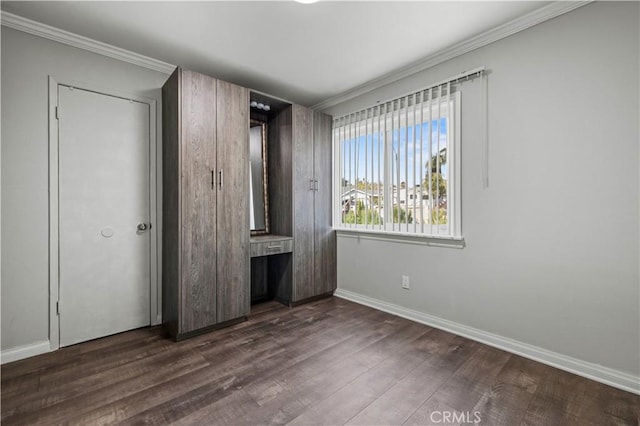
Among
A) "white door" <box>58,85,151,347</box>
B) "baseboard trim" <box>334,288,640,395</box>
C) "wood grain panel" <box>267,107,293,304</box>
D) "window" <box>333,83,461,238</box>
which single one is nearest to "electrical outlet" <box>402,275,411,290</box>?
"baseboard trim" <box>334,288,640,395</box>

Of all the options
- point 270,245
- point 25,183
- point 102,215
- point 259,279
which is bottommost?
point 259,279

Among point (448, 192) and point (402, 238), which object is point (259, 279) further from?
point (448, 192)

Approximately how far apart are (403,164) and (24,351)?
3.43 m

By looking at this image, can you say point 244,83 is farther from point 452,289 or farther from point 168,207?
point 452,289

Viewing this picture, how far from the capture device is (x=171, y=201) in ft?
8.36

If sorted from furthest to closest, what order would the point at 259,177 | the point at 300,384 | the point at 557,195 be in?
the point at 259,177, the point at 557,195, the point at 300,384

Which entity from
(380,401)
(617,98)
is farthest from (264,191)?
(617,98)

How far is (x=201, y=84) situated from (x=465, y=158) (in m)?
2.34

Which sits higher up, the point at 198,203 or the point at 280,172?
the point at 280,172

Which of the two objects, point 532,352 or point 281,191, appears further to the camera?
point 281,191

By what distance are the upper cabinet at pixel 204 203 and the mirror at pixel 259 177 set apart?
55 centimetres

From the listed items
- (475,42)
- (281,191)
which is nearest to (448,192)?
(475,42)

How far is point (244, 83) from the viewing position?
3201 millimetres

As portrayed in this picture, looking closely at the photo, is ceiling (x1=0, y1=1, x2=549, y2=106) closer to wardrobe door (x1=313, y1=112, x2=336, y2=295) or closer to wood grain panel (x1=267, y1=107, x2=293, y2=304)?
wood grain panel (x1=267, y1=107, x2=293, y2=304)
